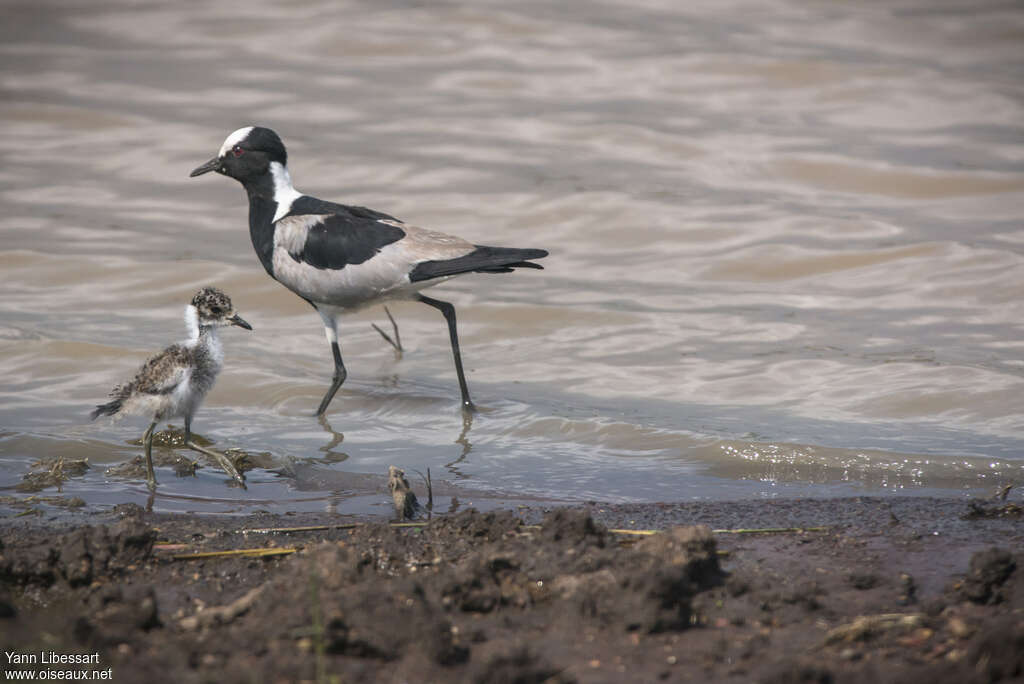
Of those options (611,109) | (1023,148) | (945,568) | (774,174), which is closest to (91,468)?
(945,568)

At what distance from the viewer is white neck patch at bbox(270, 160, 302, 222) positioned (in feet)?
24.1

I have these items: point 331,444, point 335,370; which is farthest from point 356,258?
point 331,444

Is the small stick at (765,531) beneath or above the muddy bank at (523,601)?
above

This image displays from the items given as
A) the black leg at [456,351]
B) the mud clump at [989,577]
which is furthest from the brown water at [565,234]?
the mud clump at [989,577]

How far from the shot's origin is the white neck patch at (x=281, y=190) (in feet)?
24.1

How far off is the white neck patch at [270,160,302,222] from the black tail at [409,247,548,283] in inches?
43.0

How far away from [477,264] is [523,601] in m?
3.74

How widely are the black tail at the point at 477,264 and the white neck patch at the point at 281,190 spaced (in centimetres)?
109

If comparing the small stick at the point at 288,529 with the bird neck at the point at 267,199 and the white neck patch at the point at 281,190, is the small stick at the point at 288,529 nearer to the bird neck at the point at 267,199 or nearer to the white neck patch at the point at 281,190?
the bird neck at the point at 267,199

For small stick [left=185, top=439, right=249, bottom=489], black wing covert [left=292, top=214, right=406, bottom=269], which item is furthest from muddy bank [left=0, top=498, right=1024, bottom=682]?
black wing covert [left=292, top=214, right=406, bottom=269]

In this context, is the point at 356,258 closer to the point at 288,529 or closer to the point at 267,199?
the point at 267,199

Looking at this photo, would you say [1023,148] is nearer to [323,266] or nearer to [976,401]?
Result: [976,401]

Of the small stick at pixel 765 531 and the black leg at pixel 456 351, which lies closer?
the small stick at pixel 765 531

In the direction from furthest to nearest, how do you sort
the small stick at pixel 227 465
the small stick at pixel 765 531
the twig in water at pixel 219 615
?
the small stick at pixel 227 465 < the small stick at pixel 765 531 < the twig in water at pixel 219 615
